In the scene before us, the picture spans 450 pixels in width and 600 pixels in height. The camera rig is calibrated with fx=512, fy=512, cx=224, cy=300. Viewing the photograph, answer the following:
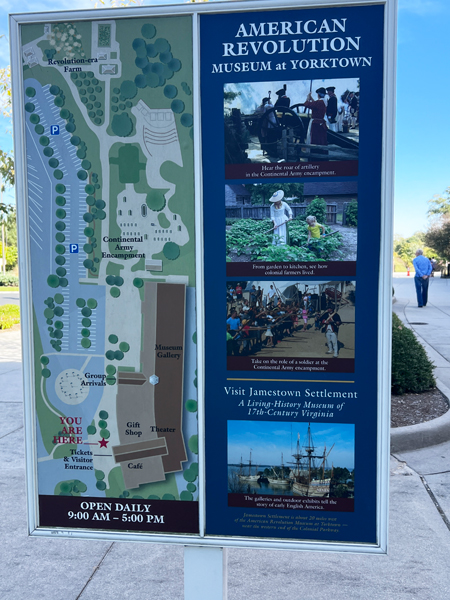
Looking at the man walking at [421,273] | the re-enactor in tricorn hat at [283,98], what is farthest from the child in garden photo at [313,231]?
the man walking at [421,273]

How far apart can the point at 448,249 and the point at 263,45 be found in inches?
1857

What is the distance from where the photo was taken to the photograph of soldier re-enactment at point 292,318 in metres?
2.36

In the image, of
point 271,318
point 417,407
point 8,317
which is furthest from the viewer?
point 8,317

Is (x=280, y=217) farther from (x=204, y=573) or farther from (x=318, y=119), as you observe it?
(x=204, y=573)

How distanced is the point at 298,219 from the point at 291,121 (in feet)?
1.45

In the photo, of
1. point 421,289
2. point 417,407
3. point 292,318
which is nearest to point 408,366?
point 417,407

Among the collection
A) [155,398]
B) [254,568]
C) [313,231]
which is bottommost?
[254,568]

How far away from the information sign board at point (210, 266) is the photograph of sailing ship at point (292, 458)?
10mm

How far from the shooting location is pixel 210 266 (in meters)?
2.42

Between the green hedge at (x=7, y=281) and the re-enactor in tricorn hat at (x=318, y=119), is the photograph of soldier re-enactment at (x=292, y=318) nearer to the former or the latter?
the re-enactor in tricorn hat at (x=318, y=119)

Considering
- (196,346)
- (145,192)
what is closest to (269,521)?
(196,346)

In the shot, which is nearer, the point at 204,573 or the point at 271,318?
the point at 271,318

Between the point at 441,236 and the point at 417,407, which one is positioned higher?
the point at 441,236

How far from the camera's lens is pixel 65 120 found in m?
2.46
